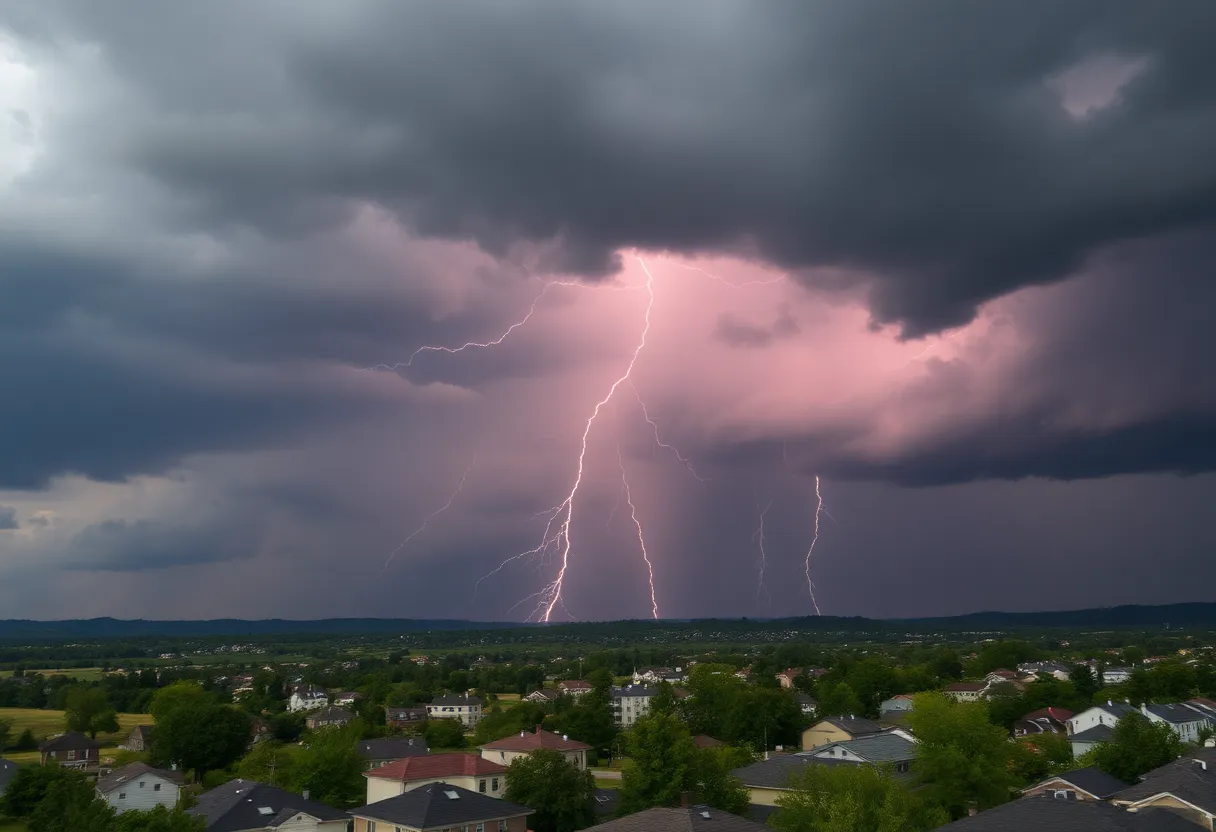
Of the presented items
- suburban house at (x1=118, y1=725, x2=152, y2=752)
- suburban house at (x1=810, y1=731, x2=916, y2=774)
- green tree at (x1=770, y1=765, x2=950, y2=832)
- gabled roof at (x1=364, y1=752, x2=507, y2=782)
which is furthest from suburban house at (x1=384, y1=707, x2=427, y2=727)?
green tree at (x1=770, y1=765, x2=950, y2=832)

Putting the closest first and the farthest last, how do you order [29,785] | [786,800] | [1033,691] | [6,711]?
[786,800], [29,785], [1033,691], [6,711]

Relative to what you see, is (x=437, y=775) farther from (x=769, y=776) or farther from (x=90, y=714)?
(x=90, y=714)

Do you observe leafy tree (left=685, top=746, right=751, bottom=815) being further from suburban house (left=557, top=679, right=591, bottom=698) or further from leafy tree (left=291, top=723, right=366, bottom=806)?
suburban house (left=557, top=679, right=591, bottom=698)

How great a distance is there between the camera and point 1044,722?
80.8m

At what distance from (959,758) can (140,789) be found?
Answer: 1875 inches

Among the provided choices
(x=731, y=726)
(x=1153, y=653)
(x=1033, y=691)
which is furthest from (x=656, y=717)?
(x=1153, y=653)

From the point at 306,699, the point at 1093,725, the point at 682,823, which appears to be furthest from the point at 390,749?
the point at 306,699

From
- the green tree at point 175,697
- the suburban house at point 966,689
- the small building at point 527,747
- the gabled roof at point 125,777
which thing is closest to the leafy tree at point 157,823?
the small building at point 527,747

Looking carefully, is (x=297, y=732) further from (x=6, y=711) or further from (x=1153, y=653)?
(x=1153, y=653)

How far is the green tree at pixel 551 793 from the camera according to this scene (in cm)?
4244

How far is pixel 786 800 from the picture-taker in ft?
112

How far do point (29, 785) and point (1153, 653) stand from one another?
660 ft

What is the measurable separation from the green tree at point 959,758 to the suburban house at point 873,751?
17.2 feet

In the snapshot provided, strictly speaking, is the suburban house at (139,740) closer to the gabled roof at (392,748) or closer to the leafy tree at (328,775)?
the gabled roof at (392,748)
